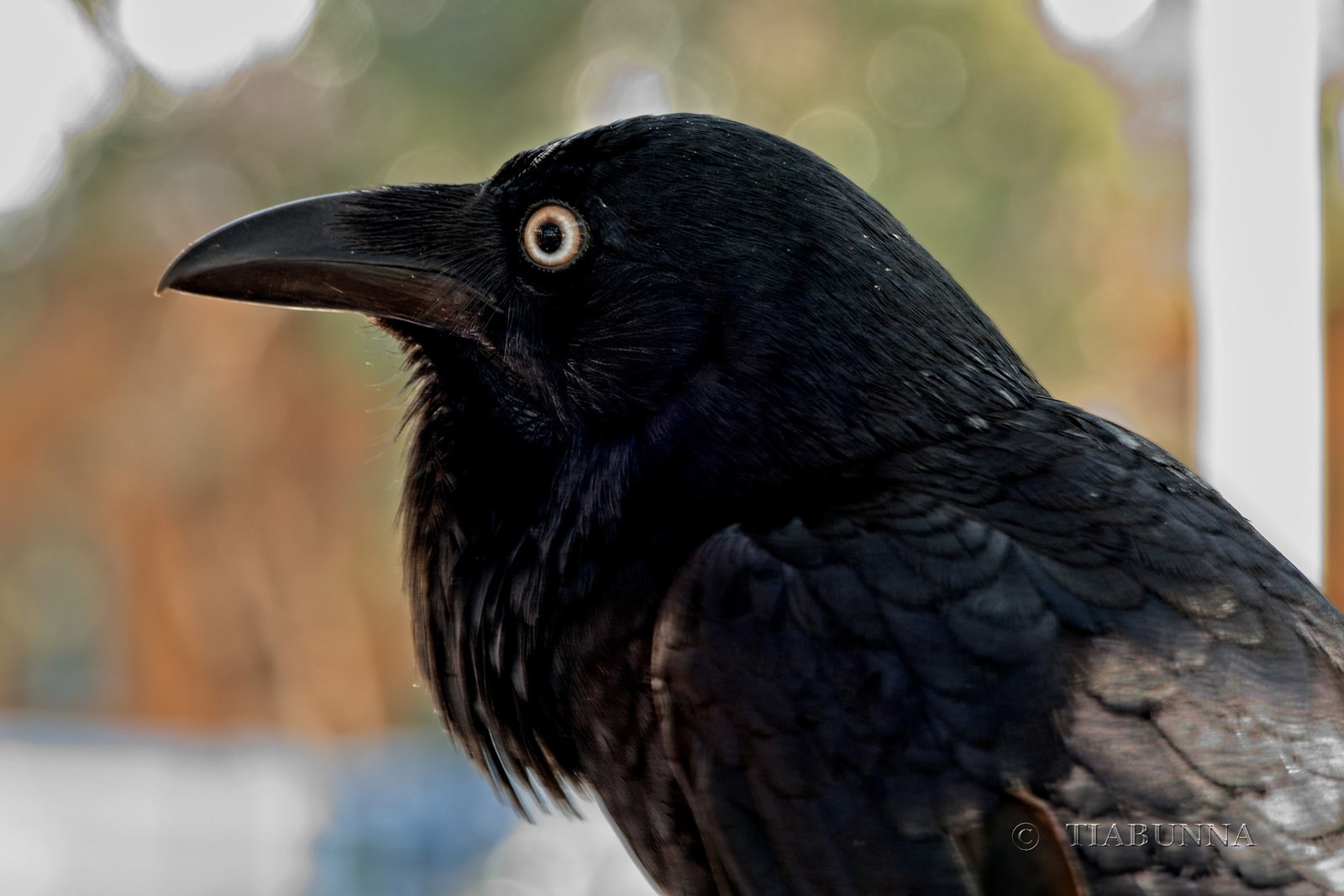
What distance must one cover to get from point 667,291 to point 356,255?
0.42m

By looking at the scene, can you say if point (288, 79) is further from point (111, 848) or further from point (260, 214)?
point (260, 214)

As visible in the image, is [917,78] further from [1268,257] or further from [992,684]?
[992,684]

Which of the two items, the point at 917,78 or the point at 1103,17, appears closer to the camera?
the point at 1103,17

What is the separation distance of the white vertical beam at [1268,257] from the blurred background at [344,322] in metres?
2.49

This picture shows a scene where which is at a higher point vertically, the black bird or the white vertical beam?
the white vertical beam

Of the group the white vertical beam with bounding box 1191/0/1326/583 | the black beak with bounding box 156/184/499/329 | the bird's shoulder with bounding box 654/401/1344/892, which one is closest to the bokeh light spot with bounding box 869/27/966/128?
the white vertical beam with bounding box 1191/0/1326/583

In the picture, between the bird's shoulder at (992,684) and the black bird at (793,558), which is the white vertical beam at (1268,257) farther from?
the bird's shoulder at (992,684)

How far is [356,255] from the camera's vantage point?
1.86 meters

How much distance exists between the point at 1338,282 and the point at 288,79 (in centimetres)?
838

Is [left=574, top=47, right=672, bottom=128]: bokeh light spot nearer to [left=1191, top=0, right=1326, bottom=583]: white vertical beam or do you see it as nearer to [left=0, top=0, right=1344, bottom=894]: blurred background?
[left=0, top=0, right=1344, bottom=894]: blurred background

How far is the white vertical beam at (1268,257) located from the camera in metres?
2.85

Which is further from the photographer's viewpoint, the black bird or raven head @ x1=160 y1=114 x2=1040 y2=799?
raven head @ x1=160 y1=114 x2=1040 y2=799

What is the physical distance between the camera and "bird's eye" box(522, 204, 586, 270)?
183cm

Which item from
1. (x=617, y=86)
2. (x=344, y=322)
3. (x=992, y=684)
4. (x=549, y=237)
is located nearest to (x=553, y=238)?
(x=549, y=237)
